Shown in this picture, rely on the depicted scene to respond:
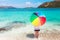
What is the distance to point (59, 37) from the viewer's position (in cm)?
112

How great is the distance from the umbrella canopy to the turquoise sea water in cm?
3

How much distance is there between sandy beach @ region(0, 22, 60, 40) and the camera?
1114mm

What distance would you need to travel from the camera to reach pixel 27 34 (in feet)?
3.68

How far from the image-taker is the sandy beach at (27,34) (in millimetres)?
1114

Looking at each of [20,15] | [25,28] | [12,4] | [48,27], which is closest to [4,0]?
[12,4]

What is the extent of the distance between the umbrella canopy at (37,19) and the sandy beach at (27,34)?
0.19ft

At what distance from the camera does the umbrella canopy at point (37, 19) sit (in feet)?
3.56

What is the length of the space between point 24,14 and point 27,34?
0.58 ft

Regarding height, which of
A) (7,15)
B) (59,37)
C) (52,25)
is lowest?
(59,37)

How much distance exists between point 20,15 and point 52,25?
0.29m

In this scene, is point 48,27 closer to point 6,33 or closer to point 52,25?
point 52,25

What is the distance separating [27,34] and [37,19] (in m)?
0.16

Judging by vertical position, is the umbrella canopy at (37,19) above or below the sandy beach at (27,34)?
above

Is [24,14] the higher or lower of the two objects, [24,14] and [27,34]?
the higher
